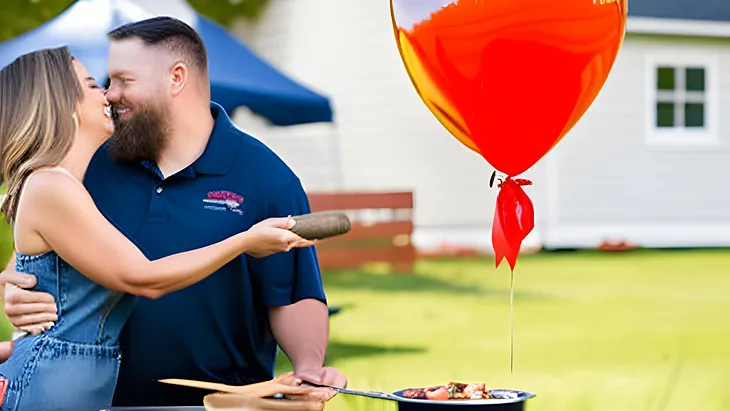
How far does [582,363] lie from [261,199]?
4.49 meters

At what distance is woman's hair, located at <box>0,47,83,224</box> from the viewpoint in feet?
6.80

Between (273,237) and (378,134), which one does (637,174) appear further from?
(273,237)

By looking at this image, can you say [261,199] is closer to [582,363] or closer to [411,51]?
[411,51]

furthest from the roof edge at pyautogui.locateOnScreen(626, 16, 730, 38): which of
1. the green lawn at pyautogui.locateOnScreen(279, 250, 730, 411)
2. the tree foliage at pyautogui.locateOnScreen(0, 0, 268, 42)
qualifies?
the tree foliage at pyautogui.locateOnScreen(0, 0, 268, 42)

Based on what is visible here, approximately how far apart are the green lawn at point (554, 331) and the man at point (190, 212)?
146cm

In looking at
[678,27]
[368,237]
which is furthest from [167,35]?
[678,27]

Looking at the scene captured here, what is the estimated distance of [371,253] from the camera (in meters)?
11.2

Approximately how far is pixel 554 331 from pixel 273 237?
596 cm

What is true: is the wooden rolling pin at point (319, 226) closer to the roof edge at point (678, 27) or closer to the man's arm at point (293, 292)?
the man's arm at point (293, 292)

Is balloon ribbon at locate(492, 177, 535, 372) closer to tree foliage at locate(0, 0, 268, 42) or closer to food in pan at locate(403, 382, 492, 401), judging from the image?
food in pan at locate(403, 382, 492, 401)

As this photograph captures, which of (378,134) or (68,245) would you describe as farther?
(378,134)

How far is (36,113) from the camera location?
2.08 m

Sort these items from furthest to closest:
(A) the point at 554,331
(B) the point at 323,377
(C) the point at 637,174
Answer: (C) the point at 637,174, (A) the point at 554,331, (B) the point at 323,377

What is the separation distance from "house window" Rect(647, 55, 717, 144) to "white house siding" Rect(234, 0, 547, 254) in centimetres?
190
